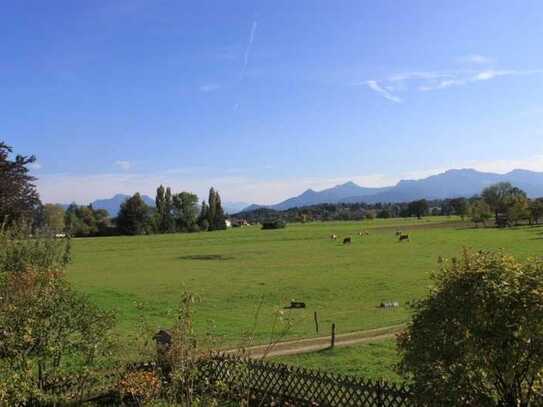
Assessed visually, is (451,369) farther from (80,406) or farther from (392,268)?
(392,268)

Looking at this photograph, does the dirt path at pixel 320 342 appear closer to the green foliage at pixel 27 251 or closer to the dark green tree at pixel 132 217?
the green foliage at pixel 27 251

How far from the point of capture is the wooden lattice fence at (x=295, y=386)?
35.8 feet

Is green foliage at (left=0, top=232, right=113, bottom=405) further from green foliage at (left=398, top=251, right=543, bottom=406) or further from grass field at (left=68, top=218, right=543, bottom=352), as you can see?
green foliage at (left=398, top=251, right=543, bottom=406)

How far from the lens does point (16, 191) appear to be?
3241 centimetres

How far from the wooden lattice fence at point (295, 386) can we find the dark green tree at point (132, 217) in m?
144

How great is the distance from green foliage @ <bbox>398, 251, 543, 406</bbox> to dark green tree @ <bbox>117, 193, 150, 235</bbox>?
14965 cm

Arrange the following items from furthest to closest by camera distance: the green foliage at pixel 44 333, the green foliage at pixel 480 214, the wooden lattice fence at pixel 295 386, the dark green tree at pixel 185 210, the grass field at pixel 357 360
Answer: the dark green tree at pixel 185 210 → the green foliage at pixel 480 214 → the grass field at pixel 357 360 → the green foliage at pixel 44 333 → the wooden lattice fence at pixel 295 386

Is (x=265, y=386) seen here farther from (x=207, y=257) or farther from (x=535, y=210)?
(x=535, y=210)

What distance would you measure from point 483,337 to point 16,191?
2993 cm

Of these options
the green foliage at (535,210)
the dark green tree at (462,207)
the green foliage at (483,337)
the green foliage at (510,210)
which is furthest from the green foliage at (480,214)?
the green foliage at (483,337)

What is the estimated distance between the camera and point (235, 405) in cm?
1221

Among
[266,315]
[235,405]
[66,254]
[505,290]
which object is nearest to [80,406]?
[235,405]

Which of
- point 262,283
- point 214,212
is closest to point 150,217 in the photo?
point 214,212

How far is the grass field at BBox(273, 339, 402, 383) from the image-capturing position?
1690 centimetres
